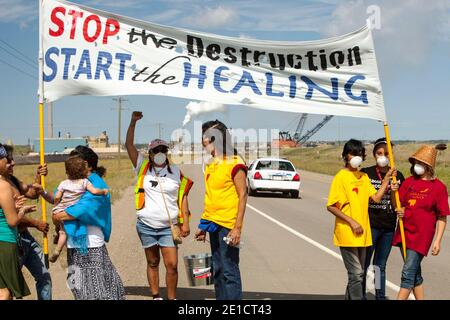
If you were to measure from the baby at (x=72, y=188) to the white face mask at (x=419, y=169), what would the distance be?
2.84 metres

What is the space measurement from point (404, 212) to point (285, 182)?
16.7 meters

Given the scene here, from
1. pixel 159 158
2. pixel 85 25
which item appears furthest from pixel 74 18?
pixel 159 158

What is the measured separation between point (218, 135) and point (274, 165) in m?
16.9

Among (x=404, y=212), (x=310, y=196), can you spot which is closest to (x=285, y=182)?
(x=310, y=196)

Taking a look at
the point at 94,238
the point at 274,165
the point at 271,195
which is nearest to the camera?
the point at 94,238

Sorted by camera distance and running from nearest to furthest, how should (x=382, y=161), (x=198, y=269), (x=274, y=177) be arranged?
1. (x=382, y=161)
2. (x=198, y=269)
3. (x=274, y=177)

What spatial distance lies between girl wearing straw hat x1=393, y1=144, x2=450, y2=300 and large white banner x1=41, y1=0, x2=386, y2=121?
81 centimetres

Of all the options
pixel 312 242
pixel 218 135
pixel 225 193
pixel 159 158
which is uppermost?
pixel 218 135

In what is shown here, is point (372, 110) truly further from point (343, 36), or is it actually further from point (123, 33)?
point (123, 33)

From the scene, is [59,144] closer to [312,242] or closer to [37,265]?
[312,242]

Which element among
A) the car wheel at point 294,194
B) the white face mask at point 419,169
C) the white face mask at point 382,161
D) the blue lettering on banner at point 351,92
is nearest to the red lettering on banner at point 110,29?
the blue lettering on banner at point 351,92

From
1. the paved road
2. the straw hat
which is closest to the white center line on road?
the paved road

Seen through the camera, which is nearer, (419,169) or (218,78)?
(419,169)

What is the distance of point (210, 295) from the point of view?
7.38 metres
